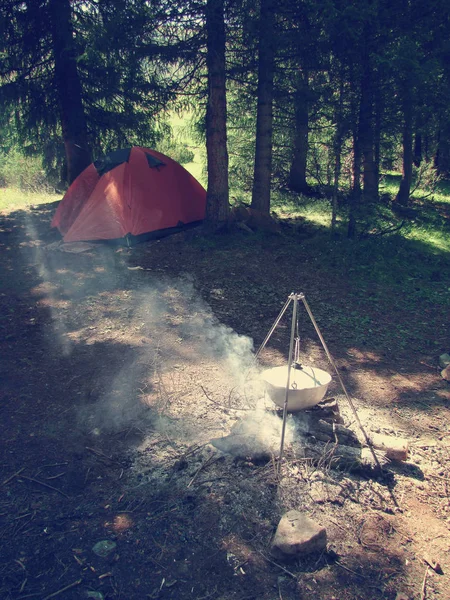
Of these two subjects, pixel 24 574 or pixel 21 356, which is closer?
pixel 24 574

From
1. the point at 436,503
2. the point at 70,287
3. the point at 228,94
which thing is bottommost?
the point at 436,503

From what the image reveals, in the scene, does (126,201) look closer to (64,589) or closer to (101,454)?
(101,454)

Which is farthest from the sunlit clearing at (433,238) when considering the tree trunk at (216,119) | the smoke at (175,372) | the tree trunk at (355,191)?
the smoke at (175,372)

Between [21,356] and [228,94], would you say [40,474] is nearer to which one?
[21,356]

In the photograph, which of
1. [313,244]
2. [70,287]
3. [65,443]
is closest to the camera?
[65,443]

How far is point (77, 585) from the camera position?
2793 mm

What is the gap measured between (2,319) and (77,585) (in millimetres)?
4775

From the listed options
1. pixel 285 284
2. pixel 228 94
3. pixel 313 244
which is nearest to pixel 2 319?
pixel 285 284

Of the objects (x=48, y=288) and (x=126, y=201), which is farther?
(x=126, y=201)

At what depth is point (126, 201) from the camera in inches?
403

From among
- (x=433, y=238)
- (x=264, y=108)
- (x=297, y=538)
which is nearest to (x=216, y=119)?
(x=264, y=108)

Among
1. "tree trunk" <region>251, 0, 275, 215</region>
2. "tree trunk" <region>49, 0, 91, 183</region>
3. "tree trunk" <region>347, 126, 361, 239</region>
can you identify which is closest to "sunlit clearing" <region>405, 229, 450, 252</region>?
"tree trunk" <region>347, 126, 361, 239</region>

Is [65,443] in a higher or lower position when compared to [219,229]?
lower

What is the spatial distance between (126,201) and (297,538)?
8480 mm
